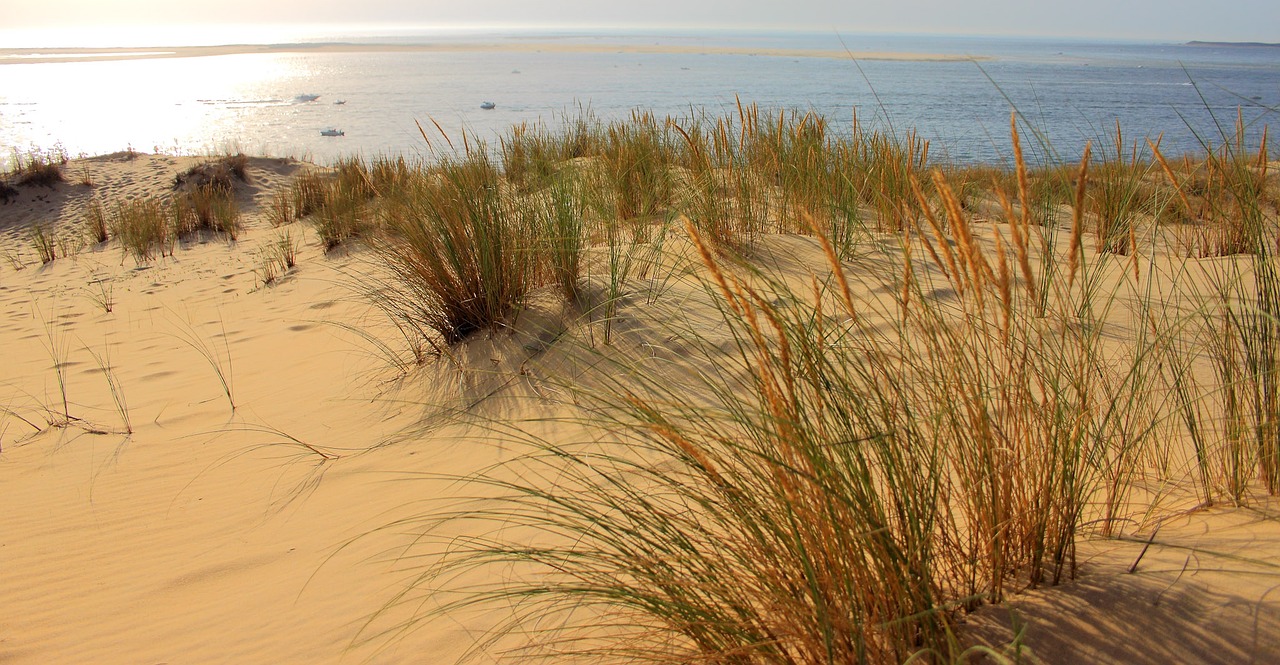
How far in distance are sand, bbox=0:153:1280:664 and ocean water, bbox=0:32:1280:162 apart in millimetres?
6540

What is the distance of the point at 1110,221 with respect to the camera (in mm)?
4926

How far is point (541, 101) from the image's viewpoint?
2308 centimetres

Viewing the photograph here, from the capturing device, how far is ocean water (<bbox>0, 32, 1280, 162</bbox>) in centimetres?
1497

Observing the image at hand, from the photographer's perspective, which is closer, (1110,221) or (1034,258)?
(1034,258)

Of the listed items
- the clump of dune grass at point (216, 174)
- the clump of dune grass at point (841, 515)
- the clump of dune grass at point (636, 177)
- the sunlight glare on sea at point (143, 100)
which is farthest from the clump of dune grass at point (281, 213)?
the clump of dune grass at point (841, 515)

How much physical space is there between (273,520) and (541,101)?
70.7 ft

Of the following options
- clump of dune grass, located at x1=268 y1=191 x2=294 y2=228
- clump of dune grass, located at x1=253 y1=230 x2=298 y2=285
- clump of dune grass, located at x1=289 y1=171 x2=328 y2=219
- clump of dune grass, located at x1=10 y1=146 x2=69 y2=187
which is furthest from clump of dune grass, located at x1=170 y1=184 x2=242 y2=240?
clump of dune grass, located at x1=10 y1=146 x2=69 y2=187

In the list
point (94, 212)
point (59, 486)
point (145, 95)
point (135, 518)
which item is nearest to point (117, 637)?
point (135, 518)

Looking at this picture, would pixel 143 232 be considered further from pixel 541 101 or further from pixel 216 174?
pixel 541 101

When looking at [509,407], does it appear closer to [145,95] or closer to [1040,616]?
[1040,616]


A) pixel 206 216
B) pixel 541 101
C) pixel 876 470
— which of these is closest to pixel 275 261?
pixel 206 216

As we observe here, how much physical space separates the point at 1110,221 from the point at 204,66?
47047mm

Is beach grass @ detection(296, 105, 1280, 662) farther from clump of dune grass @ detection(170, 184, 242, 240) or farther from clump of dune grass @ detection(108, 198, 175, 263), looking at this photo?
clump of dune grass @ detection(170, 184, 242, 240)

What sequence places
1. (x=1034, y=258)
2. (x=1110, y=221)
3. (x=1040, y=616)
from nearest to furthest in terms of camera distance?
(x=1040, y=616), (x=1034, y=258), (x=1110, y=221)
